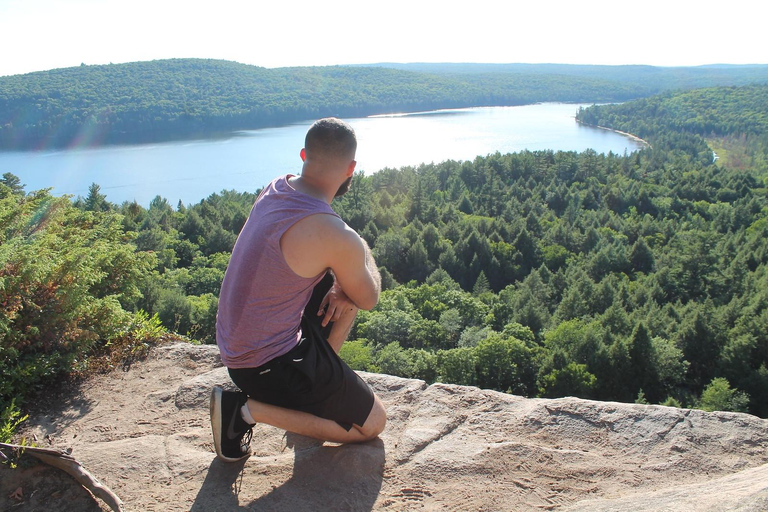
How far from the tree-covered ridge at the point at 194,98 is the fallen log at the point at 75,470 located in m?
103

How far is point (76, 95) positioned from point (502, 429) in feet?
388

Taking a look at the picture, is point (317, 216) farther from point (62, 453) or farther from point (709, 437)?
point (709, 437)

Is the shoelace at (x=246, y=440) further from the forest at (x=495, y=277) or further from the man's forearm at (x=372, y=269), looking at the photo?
the forest at (x=495, y=277)

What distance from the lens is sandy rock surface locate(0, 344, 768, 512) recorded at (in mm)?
2699

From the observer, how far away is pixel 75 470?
2.69 m

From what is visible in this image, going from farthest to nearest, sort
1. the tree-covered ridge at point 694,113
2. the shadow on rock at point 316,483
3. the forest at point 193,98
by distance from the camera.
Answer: the tree-covered ridge at point 694,113 → the forest at point 193,98 → the shadow on rock at point 316,483

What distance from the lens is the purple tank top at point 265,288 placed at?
8.52ft

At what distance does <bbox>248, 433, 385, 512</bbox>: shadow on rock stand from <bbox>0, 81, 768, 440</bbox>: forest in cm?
166

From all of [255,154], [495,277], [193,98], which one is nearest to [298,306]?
[495,277]

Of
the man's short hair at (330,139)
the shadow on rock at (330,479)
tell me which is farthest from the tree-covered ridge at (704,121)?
the man's short hair at (330,139)

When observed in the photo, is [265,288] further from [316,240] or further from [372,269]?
[372,269]

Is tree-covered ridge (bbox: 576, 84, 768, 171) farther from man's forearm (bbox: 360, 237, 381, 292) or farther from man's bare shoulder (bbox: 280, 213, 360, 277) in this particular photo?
man's bare shoulder (bbox: 280, 213, 360, 277)

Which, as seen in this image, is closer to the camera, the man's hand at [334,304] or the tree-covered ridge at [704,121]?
the man's hand at [334,304]

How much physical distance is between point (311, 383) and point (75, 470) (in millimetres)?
1138
